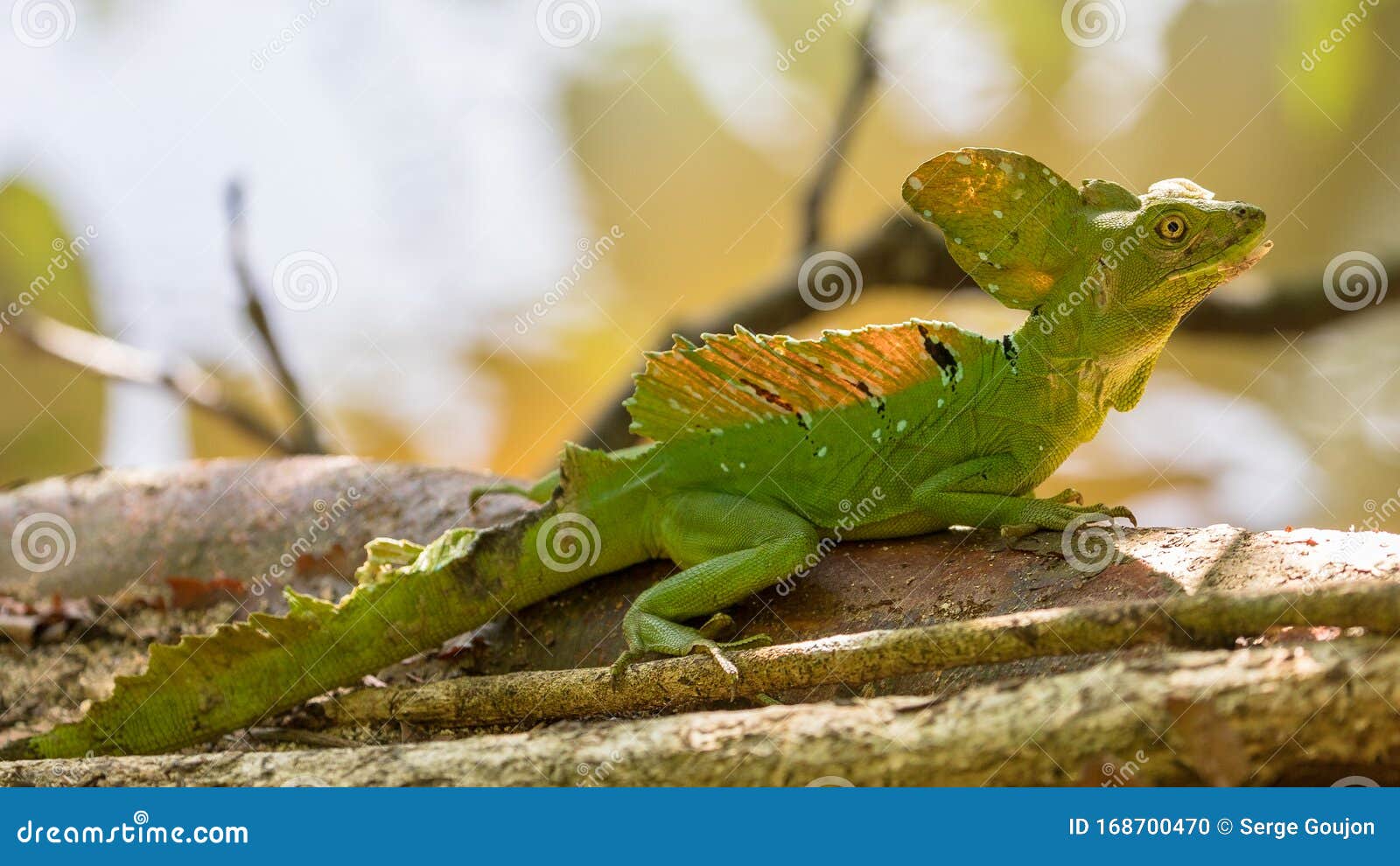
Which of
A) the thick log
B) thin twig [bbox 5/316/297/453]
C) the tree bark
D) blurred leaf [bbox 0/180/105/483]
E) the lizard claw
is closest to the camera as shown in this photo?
the tree bark

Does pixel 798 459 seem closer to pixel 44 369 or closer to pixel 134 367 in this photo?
pixel 134 367

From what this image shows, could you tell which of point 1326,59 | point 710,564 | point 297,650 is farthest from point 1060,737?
point 1326,59

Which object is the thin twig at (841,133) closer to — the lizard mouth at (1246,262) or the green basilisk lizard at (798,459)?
the green basilisk lizard at (798,459)

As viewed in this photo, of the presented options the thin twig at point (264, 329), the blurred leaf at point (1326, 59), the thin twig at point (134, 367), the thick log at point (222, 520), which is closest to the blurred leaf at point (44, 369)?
the thin twig at point (134, 367)

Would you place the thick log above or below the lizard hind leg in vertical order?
below

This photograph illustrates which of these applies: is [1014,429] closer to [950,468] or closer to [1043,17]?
[950,468]

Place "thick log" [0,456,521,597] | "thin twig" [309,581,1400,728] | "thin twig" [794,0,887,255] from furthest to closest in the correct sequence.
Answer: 1. "thin twig" [794,0,887,255]
2. "thick log" [0,456,521,597]
3. "thin twig" [309,581,1400,728]

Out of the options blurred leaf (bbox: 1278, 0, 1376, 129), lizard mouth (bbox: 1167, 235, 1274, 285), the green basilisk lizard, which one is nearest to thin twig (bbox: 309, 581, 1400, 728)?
the green basilisk lizard

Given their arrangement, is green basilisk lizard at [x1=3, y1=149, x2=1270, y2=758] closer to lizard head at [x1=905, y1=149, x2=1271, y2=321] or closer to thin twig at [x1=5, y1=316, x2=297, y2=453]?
lizard head at [x1=905, y1=149, x2=1271, y2=321]
